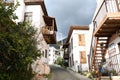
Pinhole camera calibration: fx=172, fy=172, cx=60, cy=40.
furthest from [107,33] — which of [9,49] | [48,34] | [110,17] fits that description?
[48,34]

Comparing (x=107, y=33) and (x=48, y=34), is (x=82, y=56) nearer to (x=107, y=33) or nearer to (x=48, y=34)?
(x=48, y=34)

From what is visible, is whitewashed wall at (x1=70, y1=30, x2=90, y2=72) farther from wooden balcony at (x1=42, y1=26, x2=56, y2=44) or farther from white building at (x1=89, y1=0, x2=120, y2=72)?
white building at (x1=89, y1=0, x2=120, y2=72)

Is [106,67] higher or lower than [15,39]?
lower

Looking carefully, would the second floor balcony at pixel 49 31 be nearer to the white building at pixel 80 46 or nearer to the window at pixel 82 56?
the white building at pixel 80 46

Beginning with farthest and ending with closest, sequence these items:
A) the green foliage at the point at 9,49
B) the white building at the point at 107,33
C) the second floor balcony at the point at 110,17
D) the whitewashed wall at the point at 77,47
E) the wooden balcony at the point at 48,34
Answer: the whitewashed wall at the point at 77,47, the wooden balcony at the point at 48,34, the white building at the point at 107,33, the second floor balcony at the point at 110,17, the green foliage at the point at 9,49

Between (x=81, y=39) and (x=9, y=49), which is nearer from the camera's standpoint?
(x=9, y=49)

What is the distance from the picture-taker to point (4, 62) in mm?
9039

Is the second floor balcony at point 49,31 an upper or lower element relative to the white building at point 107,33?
upper

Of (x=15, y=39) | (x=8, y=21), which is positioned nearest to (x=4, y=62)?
(x=15, y=39)

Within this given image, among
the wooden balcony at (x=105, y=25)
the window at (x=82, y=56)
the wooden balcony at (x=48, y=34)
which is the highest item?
the wooden balcony at (x=48, y=34)

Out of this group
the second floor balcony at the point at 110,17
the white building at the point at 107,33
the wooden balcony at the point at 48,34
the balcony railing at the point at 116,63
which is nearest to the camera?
the second floor balcony at the point at 110,17

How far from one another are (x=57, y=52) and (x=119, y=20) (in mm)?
59818

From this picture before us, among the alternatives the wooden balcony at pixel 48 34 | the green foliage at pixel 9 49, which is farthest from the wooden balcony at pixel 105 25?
the wooden balcony at pixel 48 34

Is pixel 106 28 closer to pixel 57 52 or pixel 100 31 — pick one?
pixel 100 31
